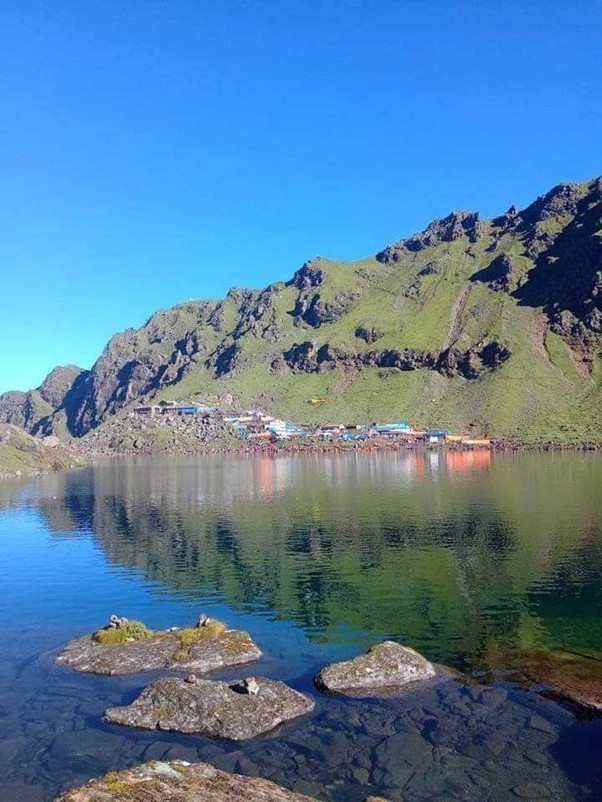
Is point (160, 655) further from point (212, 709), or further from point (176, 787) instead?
point (176, 787)

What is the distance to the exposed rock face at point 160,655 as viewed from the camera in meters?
31.0

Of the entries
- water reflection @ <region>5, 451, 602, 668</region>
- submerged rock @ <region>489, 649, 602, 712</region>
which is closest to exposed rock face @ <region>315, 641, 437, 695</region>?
water reflection @ <region>5, 451, 602, 668</region>

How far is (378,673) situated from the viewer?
93.2ft

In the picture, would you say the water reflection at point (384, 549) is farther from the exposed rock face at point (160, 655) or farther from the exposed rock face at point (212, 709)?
the exposed rock face at point (212, 709)

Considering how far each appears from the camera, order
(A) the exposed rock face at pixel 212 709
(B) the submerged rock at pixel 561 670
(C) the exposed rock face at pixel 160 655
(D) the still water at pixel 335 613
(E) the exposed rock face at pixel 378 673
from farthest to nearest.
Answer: (C) the exposed rock face at pixel 160 655 → (E) the exposed rock face at pixel 378 673 → (B) the submerged rock at pixel 561 670 → (A) the exposed rock face at pixel 212 709 → (D) the still water at pixel 335 613

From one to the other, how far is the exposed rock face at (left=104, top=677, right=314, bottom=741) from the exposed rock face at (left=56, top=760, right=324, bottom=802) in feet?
22.7

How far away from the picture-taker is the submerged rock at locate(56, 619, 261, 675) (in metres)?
31.1

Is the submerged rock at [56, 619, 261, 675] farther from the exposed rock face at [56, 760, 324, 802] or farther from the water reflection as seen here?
the exposed rock face at [56, 760, 324, 802]

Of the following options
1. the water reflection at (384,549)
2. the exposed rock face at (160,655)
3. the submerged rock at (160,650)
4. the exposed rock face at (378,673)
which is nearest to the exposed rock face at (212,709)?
the exposed rock face at (378,673)

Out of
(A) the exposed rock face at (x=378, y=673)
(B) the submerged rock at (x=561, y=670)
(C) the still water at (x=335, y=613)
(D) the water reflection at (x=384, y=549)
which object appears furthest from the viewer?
(D) the water reflection at (x=384, y=549)

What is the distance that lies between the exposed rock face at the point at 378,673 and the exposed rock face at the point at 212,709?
7.29 feet

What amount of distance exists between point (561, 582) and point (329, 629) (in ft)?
71.2

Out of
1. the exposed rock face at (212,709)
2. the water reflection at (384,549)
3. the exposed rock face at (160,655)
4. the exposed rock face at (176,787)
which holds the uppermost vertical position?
the exposed rock face at (176,787)

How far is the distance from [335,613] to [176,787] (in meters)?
27.8
